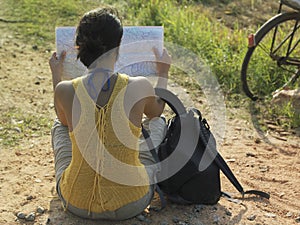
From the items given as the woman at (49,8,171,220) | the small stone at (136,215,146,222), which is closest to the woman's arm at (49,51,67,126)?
the woman at (49,8,171,220)

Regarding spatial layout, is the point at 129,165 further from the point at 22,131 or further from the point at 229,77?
the point at 229,77

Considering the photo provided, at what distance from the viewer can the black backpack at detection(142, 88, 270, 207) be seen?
3428mm

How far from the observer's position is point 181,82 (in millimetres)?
6121

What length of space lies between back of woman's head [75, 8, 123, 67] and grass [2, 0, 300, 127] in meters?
2.84

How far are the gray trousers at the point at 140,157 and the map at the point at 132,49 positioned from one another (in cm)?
34

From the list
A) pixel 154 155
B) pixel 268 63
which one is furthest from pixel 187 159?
pixel 268 63

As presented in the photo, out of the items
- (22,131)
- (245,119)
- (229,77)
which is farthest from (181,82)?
(22,131)

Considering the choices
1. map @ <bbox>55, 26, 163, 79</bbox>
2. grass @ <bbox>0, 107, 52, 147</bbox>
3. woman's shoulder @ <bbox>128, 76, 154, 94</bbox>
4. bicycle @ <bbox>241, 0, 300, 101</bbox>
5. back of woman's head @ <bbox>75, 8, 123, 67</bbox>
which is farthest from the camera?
bicycle @ <bbox>241, 0, 300, 101</bbox>

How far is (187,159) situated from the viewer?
11.2 feet

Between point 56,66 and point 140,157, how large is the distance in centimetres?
75

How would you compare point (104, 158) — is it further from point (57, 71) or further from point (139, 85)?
point (57, 71)

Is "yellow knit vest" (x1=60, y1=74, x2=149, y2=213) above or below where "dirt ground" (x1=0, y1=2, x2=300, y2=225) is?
above

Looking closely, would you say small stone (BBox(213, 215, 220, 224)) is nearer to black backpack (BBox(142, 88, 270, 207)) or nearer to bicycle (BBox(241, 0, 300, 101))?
black backpack (BBox(142, 88, 270, 207))

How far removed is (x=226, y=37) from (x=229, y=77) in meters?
0.81
